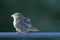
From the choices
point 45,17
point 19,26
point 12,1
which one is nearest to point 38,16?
point 45,17

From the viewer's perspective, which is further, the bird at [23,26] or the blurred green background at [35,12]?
the blurred green background at [35,12]

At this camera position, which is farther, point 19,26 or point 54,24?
point 54,24

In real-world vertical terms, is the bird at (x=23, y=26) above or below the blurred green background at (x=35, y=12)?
below

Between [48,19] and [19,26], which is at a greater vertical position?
[48,19]

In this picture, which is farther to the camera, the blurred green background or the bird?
the blurred green background

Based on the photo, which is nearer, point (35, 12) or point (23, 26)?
point (23, 26)

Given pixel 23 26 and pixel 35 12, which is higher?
pixel 35 12

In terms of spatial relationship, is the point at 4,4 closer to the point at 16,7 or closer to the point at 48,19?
the point at 16,7

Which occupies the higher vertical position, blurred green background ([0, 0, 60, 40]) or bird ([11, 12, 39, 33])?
blurred green background ([0, 0, 60, 40])
